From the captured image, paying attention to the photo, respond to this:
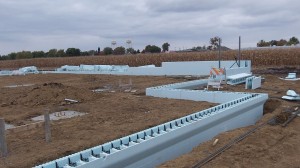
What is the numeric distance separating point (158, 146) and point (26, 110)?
675cm

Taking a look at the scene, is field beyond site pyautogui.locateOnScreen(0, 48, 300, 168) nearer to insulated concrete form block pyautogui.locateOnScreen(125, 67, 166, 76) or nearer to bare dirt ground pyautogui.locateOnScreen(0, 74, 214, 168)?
bare dirt ground pyautogui.locateOnScreen(0, 74, 214, 168)

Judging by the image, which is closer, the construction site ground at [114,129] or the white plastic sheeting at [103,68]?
the construction site ground at [114,129]

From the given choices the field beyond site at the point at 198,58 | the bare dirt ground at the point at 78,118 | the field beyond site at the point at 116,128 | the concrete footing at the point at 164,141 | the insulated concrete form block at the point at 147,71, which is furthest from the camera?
the field beyond site at the point at 198,58

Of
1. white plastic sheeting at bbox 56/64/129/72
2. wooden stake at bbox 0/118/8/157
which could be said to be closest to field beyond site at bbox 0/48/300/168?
wooden stake at bbox 0/118/8/157

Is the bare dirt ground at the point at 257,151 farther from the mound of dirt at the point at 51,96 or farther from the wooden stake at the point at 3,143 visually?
the mound of dirt at the point at 51,96

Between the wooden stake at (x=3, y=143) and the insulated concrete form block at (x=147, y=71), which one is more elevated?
the insulated concrete form block at (x=147, y=71)

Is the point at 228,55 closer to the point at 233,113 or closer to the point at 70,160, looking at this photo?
the point at 233,113

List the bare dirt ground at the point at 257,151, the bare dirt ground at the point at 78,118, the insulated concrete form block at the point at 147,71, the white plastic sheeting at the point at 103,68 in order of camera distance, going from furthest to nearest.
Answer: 1. the white plastic sheeting at the point at 103,68
2. the insulated concrete form block at the point at 147,71
3. the bare dirt ground at the point at 78,118
4. the bare dirt ground at the point at 257,151

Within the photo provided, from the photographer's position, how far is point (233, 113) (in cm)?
844

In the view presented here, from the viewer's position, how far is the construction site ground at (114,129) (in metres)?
5.49

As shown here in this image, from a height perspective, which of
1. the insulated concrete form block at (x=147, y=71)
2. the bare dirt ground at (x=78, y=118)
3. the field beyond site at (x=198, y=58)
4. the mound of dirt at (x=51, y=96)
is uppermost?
the field beyond site at (x=198, y=58)

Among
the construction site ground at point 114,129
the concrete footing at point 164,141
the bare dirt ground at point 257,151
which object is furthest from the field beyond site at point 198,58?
the bare dirt ground at point 257,151

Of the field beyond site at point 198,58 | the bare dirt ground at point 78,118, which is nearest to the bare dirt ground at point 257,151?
the bare dirt ground at point 78,118

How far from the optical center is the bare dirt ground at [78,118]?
622cm
